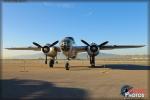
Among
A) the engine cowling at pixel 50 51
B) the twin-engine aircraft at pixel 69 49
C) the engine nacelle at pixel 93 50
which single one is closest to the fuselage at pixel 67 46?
the twin-engine aircraft at pixel 69 49

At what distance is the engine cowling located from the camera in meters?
35.3

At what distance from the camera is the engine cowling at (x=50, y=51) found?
116ft

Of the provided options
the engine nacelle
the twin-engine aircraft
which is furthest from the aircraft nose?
the engine nacelle

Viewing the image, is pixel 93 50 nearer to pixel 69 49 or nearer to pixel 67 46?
pixel 69 49

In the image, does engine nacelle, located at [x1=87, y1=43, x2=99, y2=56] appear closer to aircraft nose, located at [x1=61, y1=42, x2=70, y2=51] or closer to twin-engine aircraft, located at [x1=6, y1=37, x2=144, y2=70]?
twin-engine aircraft, located at [x1=6, y1=37, x2=144, y2=70]

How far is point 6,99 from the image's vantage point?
10.9m

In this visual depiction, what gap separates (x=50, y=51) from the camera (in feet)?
117

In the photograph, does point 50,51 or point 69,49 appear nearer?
point 69,49

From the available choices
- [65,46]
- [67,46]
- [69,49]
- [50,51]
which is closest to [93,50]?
[69,49]

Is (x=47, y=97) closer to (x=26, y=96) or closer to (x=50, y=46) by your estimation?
(x=26, y=96)

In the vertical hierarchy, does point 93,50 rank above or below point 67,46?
below

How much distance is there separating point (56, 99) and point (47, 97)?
0.59m

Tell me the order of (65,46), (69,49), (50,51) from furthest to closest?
(50,51)
(69,49)
(65,46)

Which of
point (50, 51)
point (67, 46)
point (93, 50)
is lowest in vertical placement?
point (50, 51)
